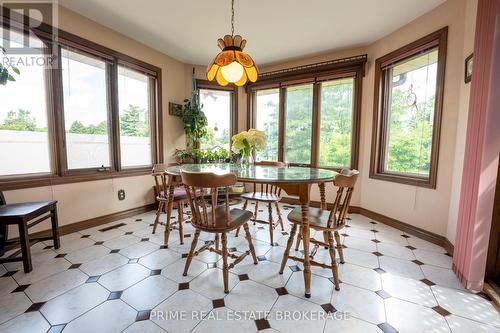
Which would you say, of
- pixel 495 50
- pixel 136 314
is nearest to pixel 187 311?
pixel 136 314

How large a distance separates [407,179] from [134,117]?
4.04m

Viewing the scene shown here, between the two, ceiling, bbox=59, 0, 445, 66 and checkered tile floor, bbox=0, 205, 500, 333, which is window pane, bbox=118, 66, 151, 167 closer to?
ceiling, bbox=59, 0, 445, 66

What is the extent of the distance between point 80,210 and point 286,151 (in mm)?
3342

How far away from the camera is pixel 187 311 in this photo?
4.78 ft

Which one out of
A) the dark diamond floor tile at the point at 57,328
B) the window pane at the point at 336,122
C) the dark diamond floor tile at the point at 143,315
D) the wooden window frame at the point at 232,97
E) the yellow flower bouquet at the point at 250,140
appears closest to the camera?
the dark diamond floor tile at the point at 57,328

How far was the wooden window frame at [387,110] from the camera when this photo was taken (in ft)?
8.02

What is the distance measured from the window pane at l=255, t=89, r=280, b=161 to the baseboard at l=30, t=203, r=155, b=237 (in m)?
2.44

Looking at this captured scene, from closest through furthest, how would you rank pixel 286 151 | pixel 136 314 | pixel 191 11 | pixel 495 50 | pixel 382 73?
pixel 136 314
pixel 495 50
pixel 191 11
pixel 382 73
pixel 286 151

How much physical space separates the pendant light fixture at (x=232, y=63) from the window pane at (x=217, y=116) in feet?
7.00

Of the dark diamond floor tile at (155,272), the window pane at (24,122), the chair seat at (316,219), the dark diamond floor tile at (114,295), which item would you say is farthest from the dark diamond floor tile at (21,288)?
the chair seat at (316,219)

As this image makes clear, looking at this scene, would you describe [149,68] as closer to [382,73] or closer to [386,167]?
[382,73]

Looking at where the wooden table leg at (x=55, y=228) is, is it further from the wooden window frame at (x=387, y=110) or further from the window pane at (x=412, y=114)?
the window pane at (x=412, y=114)

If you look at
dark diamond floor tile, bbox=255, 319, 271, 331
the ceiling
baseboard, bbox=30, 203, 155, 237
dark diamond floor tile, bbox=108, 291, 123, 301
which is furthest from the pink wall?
baseboard, bbox=30, 203, 155, 237

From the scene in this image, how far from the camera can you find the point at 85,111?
9.36 feet
